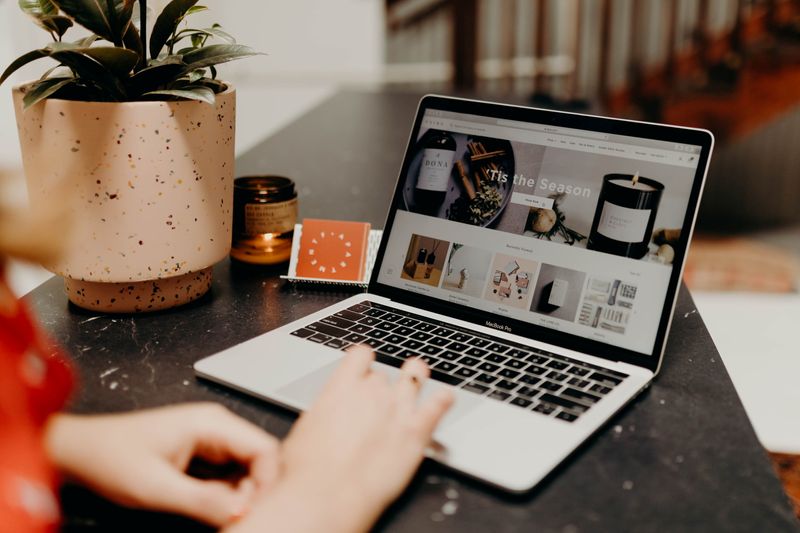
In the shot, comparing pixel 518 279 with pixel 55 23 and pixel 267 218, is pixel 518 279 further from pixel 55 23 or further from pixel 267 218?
pixel 55 23

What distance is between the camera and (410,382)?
570 mm

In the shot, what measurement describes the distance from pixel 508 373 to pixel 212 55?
452mm

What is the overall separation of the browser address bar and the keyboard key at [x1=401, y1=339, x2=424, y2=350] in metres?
0.26

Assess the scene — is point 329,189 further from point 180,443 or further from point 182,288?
point 180,443

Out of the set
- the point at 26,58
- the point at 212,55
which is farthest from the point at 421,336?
the point at 26,58

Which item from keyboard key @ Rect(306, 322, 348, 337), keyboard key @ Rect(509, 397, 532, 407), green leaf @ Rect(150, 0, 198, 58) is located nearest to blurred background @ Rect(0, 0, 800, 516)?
green leaf @ Rect(150, 0, 198, 58)

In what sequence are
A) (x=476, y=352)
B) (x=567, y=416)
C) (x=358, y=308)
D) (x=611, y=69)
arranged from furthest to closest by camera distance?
(x=611, y=69)
(x=358, y=308)
(x=476, y=352)
(x=567, y=416)

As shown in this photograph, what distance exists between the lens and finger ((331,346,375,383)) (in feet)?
1.84

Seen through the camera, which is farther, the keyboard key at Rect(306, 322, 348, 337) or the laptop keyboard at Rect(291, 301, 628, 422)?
the keyboard key at Rect(306, 322, 348, 337)

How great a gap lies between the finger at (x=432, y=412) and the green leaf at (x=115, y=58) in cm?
45

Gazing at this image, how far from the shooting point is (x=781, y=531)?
0.49 meters

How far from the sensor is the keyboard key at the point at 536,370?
0.67 m

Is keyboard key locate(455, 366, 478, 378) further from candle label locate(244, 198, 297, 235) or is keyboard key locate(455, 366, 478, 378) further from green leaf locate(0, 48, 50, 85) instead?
green leaf locate(0, 48, 50, 85)

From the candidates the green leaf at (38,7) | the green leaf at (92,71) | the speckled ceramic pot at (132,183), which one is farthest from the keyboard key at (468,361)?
the green leaf at (38,7)
